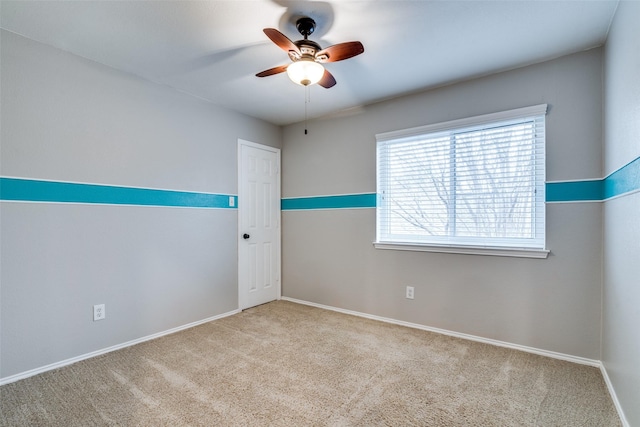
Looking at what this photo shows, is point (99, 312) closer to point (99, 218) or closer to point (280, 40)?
point (99, 218)

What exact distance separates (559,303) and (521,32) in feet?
6.70

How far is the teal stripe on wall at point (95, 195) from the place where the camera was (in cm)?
212

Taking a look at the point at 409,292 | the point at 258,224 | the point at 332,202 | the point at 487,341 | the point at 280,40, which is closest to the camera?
the point at 280,40

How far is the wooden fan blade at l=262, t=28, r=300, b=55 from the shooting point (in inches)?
68.9

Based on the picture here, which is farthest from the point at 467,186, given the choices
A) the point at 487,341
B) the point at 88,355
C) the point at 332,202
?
the point at 88,355

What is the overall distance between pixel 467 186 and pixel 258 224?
2445 millimetres

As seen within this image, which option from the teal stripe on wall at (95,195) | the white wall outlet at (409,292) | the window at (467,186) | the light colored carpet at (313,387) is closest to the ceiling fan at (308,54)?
the window at (467,186)

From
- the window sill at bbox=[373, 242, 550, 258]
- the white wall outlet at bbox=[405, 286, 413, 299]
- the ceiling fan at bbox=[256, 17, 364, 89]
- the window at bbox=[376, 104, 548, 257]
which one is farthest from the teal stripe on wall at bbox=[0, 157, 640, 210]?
the ceiling fan at bbox=[256, 17, 364, 89]

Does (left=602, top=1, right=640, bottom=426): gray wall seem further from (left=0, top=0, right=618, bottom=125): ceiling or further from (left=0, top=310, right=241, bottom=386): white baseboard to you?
(left=0, top=310, right=241, bottom=386): white baseboard

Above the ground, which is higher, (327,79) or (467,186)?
(327,79)

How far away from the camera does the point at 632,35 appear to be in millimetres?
1589

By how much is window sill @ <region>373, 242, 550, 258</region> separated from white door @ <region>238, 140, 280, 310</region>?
4.84ft

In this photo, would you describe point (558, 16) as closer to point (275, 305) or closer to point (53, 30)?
point (53, 30)

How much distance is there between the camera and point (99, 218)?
8.22ft
